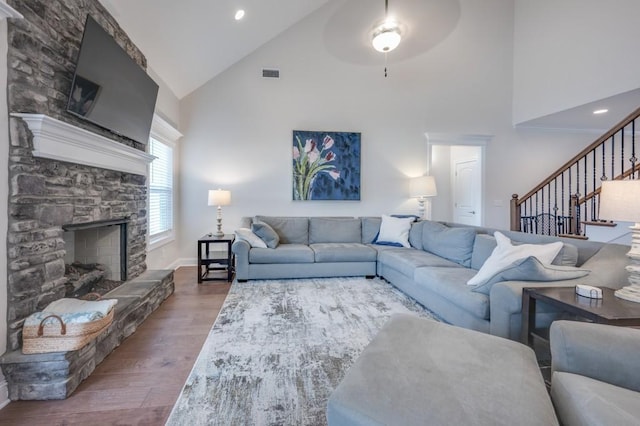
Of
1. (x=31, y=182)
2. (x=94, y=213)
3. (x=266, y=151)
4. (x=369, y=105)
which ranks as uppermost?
(x=369, y=105)

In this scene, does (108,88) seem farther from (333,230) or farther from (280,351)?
(333,230)

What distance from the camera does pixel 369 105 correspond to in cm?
534

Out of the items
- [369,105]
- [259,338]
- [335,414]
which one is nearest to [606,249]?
[335,414]

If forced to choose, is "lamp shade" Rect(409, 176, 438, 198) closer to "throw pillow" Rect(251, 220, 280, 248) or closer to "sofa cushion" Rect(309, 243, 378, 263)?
"sofa cushion" Rect(309, 243, 378, 263)

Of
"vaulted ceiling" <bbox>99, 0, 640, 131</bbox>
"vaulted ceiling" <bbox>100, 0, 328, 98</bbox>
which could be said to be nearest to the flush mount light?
"vaulted ceiling" <bbox>99, 0, 640, 131</bbox>

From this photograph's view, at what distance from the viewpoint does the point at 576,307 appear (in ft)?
5.72

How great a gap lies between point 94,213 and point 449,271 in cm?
323

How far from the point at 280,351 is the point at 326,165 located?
347 centimetres

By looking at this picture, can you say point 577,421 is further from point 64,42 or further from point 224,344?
point 64,42

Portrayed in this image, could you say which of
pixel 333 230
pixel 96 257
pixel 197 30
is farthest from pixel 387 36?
pixel 96 257

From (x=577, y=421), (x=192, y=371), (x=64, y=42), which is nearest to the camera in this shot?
(x=577, y=421)

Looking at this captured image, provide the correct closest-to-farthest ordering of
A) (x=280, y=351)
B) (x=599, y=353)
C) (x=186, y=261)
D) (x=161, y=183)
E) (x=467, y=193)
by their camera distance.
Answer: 1. (x=599, y=353)
2. (x=280, y=351)
3. (x=161, y=183)
4. (x=186, y=261)
5. (x=467, y=193)

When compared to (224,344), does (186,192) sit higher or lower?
higher

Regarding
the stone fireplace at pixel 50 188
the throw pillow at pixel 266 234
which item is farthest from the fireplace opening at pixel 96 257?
the throw pillow at pixel 266 234
